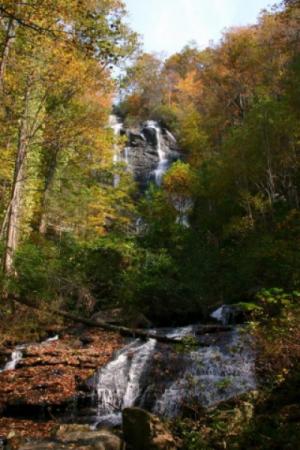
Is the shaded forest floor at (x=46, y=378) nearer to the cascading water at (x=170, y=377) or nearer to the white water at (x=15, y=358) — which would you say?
the white water at (x=15, y=358)

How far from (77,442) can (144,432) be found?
94cm

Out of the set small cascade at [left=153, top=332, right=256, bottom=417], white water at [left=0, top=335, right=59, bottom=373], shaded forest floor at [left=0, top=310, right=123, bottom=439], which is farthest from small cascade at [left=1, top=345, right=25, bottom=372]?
small cascade at [left=153, top=332, right=256, bottom=417]

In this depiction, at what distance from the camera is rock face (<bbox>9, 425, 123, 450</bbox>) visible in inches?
222

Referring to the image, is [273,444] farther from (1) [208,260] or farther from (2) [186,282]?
(1) [208,260]

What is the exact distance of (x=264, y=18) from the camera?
29453mm

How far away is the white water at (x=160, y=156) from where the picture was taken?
3140 cm

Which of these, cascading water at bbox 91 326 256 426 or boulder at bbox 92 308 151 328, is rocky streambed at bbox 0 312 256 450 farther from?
boulder at bbox 92 308 151 328

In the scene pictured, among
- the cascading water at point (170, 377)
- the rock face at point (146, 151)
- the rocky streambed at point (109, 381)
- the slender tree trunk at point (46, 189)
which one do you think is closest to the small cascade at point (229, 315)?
the rocky streambed at point (109, 381)

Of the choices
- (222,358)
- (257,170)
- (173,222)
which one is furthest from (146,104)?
(222,358)

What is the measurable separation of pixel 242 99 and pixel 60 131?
66.0 ft

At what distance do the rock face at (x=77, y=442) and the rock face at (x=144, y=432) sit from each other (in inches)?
7.2

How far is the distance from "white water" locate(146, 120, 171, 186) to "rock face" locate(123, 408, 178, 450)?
985 inches

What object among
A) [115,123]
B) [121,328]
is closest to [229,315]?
[121,328]

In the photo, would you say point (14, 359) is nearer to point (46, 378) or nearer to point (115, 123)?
point (46, 378)
